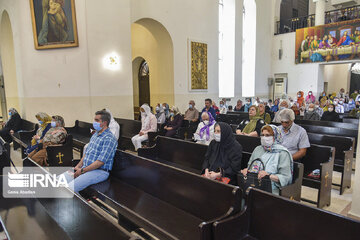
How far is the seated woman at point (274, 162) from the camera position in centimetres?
269

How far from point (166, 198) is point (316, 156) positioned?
2378 millimetres

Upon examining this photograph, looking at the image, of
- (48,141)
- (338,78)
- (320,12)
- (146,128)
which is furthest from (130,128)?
(338,78)

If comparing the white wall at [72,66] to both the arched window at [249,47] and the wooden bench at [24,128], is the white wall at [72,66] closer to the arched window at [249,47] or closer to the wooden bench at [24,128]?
the wooden bench at [24,128]

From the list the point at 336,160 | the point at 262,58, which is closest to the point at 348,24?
the point at 262,58

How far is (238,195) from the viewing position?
6.77 feet

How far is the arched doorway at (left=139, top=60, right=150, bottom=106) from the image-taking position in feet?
40.5

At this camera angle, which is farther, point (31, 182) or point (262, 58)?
point (262, 58)

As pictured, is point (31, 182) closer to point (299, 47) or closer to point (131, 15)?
point (131, 15)

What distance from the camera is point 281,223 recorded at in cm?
193

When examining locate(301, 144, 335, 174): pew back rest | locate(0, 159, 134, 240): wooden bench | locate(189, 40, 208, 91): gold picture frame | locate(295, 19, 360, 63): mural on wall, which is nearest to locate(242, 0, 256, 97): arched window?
locate(295, 19, 360, 63): mural on wall

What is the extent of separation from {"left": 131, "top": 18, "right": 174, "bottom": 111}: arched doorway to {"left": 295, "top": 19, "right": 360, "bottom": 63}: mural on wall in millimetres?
8898

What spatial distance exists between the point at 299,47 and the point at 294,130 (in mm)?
13248

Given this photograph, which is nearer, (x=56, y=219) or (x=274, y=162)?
(x=56, y=219)

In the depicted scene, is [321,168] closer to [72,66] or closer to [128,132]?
[128,132]
